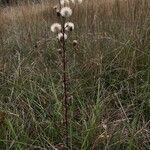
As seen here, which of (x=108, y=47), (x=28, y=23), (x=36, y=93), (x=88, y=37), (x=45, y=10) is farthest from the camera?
(x=45, y=10)

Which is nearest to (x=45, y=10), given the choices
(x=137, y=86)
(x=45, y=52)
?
(x=45, y=52)

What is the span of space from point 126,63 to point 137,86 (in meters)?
0.39

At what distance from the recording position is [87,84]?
3270mm

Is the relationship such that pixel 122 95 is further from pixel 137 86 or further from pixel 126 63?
pixel 126 63

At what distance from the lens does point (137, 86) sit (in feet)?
10.1

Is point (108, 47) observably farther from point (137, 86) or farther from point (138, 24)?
point (137, 86)

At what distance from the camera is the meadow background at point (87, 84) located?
2496 millimetres

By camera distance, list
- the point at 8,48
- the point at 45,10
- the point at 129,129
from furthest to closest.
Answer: the point at 45,10, the point at 8,48, the point at 129,129

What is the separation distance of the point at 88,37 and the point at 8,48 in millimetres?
869

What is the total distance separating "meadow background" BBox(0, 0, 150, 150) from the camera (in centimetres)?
250

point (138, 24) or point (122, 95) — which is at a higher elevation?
point (138, 24)

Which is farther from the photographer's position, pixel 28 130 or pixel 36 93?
pixel 36 93

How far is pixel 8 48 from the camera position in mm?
4367

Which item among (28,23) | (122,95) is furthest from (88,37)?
(28,23)
